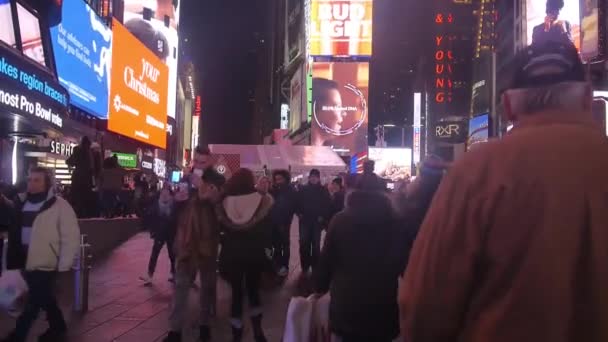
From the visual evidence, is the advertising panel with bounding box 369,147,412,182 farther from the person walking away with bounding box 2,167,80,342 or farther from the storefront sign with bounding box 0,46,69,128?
the person walking away with bounding box 2,167,80,342

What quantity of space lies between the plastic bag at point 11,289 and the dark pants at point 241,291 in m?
2.02

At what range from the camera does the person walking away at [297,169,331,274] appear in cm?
1205

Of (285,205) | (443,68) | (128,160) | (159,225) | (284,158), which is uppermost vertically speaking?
(443,68)

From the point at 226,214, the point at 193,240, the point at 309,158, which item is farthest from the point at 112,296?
the point at 309,158

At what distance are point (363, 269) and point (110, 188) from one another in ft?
58.0

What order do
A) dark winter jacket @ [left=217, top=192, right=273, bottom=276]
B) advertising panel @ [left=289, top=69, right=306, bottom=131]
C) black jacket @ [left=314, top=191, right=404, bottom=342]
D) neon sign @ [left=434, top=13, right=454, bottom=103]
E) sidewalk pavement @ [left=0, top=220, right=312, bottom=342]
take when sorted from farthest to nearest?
1. advertising panel @ [left=289, top=69, right=306, bottom=131]
2. neon sign @ [left=434, top=13, right=454, bottom=103]
3. sidewalk pavement @ [left=0, top=220, right=312, bottom=342]
4. dark winter jacket @ [left=217, top=192, right=273, bottom=276]
5. black jacket @ [left=314, top=191, right=404, bottom=342]

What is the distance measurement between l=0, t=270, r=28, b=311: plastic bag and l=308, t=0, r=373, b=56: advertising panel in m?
49.9

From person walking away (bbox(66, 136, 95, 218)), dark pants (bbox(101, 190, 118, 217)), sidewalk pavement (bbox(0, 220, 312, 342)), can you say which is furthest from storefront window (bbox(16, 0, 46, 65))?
sidewalk pavement (bbox(0, 220, 312, 342))

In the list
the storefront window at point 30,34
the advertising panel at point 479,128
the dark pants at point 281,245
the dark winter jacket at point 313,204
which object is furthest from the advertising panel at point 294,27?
the dark winter jacket at point 313,204

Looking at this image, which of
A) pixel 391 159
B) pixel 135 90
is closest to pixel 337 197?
pixel 135 90

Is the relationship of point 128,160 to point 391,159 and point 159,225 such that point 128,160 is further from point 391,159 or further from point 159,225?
point 159,225

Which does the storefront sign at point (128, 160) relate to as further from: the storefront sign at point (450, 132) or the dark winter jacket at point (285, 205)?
the dark winter jacket at point (285, 205)

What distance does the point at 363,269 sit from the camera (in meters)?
4.11

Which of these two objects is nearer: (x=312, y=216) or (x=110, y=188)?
(x=312, y=216)
